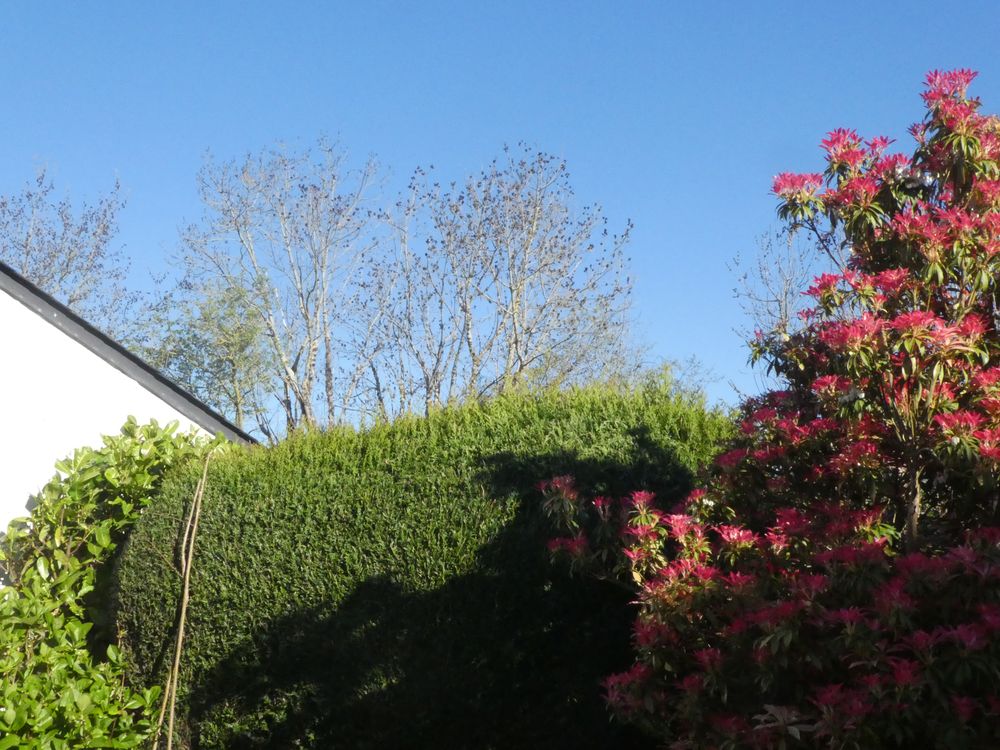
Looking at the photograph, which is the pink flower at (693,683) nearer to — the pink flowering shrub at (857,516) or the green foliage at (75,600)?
the pink flowering shrub at (857,516)

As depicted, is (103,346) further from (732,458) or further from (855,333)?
(855,333)

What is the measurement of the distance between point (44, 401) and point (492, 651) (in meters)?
5.81

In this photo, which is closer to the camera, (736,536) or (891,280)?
(891,280)

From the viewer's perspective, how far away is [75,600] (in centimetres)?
795

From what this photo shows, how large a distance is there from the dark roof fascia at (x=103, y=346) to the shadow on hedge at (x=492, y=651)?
460cm

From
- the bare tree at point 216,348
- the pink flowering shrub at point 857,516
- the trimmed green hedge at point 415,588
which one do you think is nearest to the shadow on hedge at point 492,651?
the trimmed green hedge at point 415,588

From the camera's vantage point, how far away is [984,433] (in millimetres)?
4355

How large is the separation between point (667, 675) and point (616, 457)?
5.25ft

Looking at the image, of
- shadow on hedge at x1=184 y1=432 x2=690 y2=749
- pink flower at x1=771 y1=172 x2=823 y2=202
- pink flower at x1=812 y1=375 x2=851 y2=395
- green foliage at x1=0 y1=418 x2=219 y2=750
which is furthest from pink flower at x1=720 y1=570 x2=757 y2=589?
green foliage at x1=0 y1=418 x2=219 y2=750

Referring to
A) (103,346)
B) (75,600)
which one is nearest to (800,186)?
(75,600)

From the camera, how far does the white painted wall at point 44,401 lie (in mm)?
9023

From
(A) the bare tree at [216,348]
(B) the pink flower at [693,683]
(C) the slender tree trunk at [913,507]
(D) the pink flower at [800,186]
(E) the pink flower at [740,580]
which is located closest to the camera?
(B) the pink flower at [693,683]

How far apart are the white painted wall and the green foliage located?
0.53 m

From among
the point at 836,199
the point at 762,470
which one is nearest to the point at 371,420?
the point at 762,470
